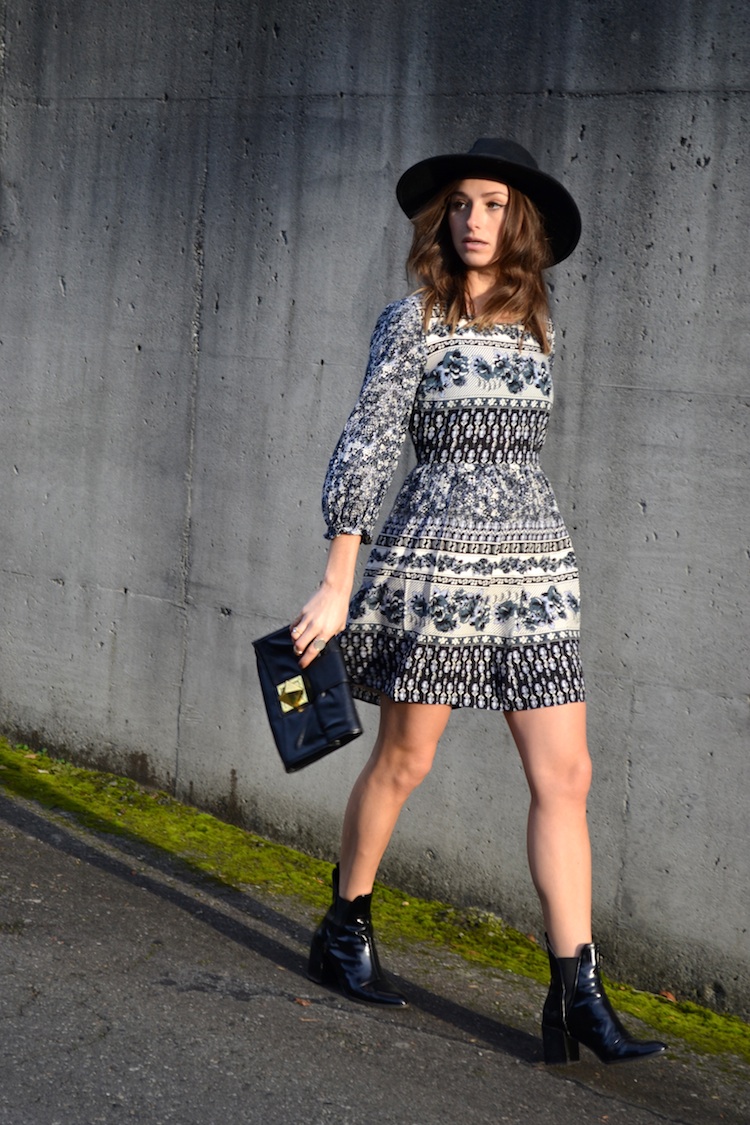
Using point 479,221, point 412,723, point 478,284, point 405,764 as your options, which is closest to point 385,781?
point 405,764

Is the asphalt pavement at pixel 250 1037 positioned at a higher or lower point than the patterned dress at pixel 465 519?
lower

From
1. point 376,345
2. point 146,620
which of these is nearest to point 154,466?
point 146,620

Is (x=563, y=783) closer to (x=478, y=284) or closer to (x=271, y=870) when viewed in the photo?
(x=478, y=284)

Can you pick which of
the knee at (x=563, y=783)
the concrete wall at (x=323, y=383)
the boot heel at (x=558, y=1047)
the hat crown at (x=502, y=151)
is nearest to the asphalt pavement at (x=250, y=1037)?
the boot heel at (x=558, y=1047)

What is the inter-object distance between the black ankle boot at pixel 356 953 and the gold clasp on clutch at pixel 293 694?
0.56 m

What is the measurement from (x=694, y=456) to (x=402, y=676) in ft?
3.44

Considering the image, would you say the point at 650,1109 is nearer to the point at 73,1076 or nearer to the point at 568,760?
the point at 568,760

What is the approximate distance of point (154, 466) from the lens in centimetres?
470

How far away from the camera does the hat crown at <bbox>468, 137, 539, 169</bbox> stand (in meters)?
2.97

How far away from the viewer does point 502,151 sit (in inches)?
118

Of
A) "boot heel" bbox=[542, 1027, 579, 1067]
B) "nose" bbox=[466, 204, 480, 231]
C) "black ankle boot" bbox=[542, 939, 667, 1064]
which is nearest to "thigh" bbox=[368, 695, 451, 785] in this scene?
"black ankle boot" bbox=[542, 939, 667, 1064]

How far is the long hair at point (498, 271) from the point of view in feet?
10.0

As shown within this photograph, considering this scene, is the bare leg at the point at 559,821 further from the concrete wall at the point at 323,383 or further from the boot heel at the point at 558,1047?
the concrete wall at the point at 323,383

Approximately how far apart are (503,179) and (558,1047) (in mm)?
1948
